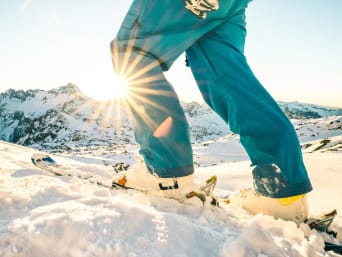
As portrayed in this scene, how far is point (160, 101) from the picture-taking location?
5.81 feet

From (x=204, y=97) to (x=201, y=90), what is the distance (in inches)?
2.2

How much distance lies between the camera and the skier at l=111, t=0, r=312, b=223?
1.61m

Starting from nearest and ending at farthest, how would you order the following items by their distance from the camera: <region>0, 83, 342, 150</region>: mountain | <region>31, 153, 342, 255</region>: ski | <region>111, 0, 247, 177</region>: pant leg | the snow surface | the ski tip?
the snow surface
<region>31, 153, 342, 255</region>: ski
<region>111, 0, 247, 177</region>: pant leg
the ski tip
<region>0, 83, 342, 150</region>: mountain

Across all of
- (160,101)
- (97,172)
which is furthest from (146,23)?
(97,172)

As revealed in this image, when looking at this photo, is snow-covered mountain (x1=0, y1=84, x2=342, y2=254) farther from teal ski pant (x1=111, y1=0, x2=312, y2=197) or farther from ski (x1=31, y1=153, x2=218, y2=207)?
teal ski pant (x1=111, y1=0, x2=312, y2=197)

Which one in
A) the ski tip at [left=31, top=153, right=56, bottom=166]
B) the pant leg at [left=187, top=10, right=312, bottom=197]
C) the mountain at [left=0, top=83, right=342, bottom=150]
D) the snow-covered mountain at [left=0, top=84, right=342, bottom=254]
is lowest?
the mountain at [left=0, top=83, right=342, bottom=150]

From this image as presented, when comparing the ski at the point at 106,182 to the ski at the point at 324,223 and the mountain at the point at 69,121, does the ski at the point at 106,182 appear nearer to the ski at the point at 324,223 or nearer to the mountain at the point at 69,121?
the ski at the point at 324,223

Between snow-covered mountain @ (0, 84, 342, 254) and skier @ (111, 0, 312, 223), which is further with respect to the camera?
skier @ (111, 0, 312, 223)

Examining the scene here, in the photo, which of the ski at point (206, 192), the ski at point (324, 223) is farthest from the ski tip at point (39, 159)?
the ski at point (324, 223)

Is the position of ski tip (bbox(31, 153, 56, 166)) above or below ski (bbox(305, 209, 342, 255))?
above

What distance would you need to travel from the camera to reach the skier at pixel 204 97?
1.61m

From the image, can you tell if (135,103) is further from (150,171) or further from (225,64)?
(225,64)

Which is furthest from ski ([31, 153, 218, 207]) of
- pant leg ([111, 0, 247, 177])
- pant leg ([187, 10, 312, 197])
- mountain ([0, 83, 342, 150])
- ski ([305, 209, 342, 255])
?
mountain ([0, 83, 342, 150])

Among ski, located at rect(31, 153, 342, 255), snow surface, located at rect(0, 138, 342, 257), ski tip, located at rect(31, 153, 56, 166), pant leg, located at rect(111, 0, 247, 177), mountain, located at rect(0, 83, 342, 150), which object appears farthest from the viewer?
mountain, located at rect(0, 83, 342, 150)
